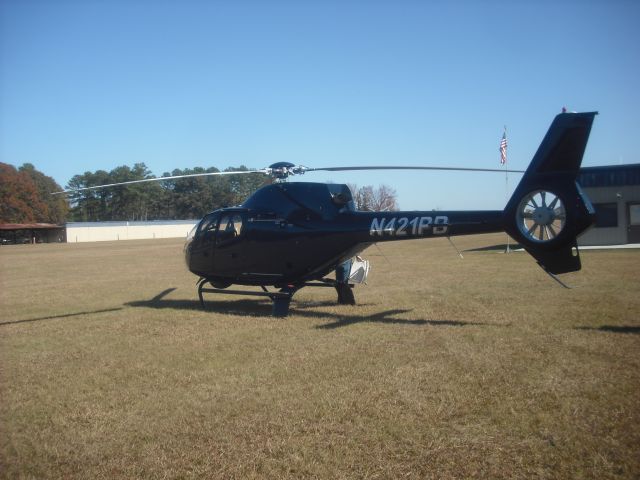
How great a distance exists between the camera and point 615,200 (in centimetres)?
2877

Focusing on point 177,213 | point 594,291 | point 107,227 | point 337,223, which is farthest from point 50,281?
point 177,213

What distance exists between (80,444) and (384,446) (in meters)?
2.74

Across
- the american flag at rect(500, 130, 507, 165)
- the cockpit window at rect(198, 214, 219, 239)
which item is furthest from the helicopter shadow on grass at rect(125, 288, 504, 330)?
the american flag at rect(500, 130, 507, 165)

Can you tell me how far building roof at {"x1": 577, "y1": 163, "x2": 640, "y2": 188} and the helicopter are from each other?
2165 centimetres

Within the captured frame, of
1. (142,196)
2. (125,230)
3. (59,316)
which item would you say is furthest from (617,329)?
(142,196)

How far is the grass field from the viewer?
14.1ft

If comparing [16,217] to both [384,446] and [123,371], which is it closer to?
[123,371]

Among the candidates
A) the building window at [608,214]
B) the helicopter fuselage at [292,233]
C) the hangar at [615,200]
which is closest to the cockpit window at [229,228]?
the helicopter fuselage at [292,233]

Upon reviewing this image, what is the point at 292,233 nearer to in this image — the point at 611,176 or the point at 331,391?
the point at 331,391

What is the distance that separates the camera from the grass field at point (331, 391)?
4285 millimetres

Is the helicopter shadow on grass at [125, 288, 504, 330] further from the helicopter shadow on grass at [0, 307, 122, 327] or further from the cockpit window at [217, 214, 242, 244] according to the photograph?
the cockpit window at [217, 214, 242, 244]

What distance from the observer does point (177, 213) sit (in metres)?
98.4

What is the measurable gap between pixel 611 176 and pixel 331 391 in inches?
1112

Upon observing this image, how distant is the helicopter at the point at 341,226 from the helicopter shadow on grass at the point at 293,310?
58 centimetres
